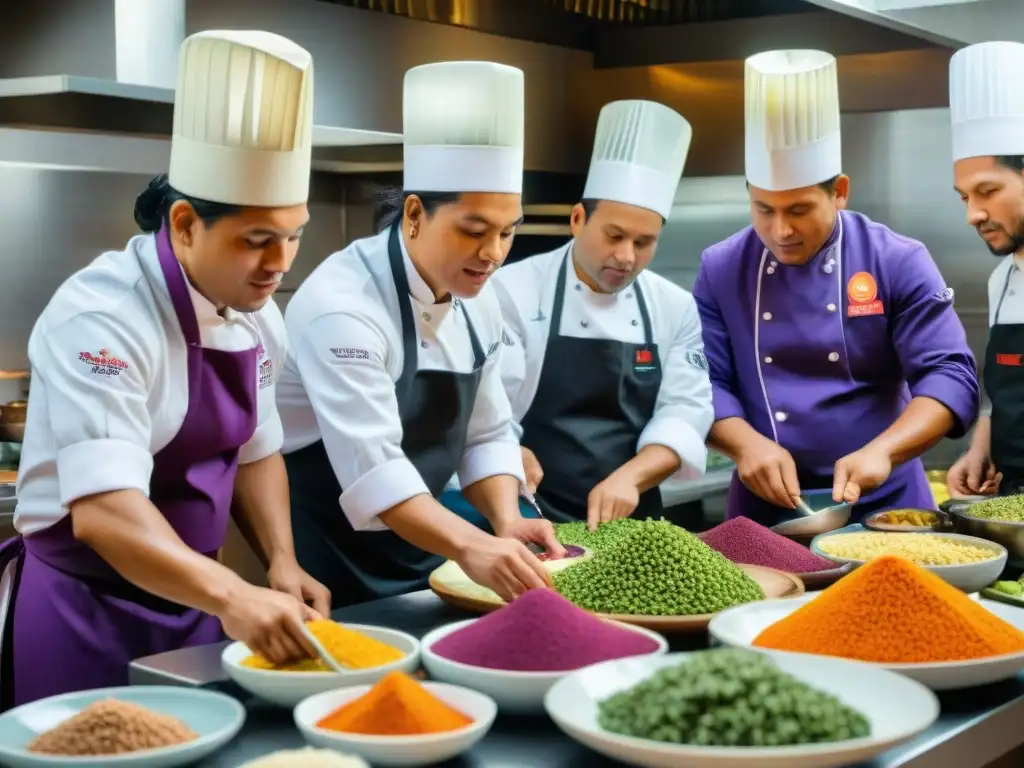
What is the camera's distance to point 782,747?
1.19 meters

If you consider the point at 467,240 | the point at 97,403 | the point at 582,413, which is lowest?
the point at 582,413

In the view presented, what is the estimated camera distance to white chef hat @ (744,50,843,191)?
2.86 m

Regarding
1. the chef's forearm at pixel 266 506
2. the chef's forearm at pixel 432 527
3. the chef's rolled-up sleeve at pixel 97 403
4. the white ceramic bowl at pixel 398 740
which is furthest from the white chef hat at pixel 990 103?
the white ceramic bowl at pixel 398 740

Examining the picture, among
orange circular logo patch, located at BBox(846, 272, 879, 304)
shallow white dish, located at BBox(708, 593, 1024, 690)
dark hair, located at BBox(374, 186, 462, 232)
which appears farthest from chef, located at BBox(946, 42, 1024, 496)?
dark hair, located at BBox(374, 186, 462, 232)

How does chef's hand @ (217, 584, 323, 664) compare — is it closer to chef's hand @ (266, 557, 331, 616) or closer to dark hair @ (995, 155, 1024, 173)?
chef's hand @ (266, 557, 331, 616)

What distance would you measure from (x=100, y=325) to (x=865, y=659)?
3.52 ft

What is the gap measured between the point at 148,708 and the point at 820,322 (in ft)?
6.57

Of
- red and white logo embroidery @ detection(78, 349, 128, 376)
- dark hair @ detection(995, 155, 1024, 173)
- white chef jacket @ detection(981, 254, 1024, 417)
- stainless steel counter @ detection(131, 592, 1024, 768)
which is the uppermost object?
dark hair @ detection(995, 155, 1024, 173)

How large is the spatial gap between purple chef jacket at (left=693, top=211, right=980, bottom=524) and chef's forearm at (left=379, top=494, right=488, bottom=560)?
1.17m

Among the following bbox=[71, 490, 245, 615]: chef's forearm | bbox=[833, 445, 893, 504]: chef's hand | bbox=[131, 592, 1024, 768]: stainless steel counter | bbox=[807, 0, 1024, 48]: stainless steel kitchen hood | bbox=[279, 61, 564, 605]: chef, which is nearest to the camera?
bbox=[131, 592, 1024, 768]: stainless steel counter

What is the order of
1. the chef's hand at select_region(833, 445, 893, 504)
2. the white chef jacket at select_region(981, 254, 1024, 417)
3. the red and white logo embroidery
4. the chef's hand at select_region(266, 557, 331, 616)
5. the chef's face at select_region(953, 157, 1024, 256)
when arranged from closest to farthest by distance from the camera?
the red and white logo embroidery < the chef's hand at select_region(266, 557, 331, 616) < the chef's hand at select_region(833, 445, 893, 504) < the chef's face at select_region(953, 157, 1024, 256) < the white chef jacket at select_region(981, 254, 1024, 417)

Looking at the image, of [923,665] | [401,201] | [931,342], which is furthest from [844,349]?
[923,665]

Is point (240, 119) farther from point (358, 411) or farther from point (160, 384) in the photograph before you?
point (358, 411)

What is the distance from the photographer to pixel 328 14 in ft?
12.2
